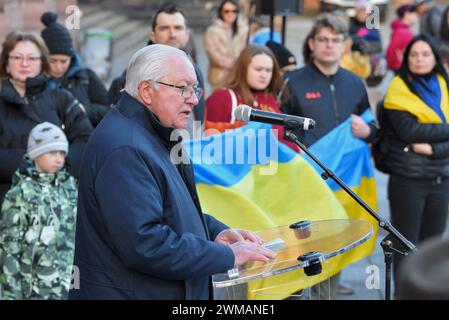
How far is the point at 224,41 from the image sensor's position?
36.7 ft

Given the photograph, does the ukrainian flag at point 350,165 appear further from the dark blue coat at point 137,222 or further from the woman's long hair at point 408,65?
the dark blue coat at point 137,222

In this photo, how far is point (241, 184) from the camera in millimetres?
5531

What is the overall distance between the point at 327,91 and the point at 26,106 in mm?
2128

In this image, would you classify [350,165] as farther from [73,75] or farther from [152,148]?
[152,148]

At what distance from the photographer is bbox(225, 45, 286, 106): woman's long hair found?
6027 millimetres

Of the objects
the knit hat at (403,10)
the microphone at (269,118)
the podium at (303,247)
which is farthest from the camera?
the knit hat at (403,10)

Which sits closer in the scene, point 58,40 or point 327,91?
point 327,91

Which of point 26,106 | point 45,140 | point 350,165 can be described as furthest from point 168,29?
point 350,165

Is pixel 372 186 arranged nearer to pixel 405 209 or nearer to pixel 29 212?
pixel 405 209

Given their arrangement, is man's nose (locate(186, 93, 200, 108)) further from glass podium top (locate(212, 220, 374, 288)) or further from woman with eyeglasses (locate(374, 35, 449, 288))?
woman with eyeglasses (locate(374, 35, 449, 288))

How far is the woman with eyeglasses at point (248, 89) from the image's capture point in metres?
5.96

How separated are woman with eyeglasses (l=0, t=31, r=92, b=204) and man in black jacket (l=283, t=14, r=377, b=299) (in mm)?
1499

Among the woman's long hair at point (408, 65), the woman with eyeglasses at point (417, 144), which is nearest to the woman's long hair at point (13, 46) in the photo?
the woman with eyeglasses at point (417, 144)
